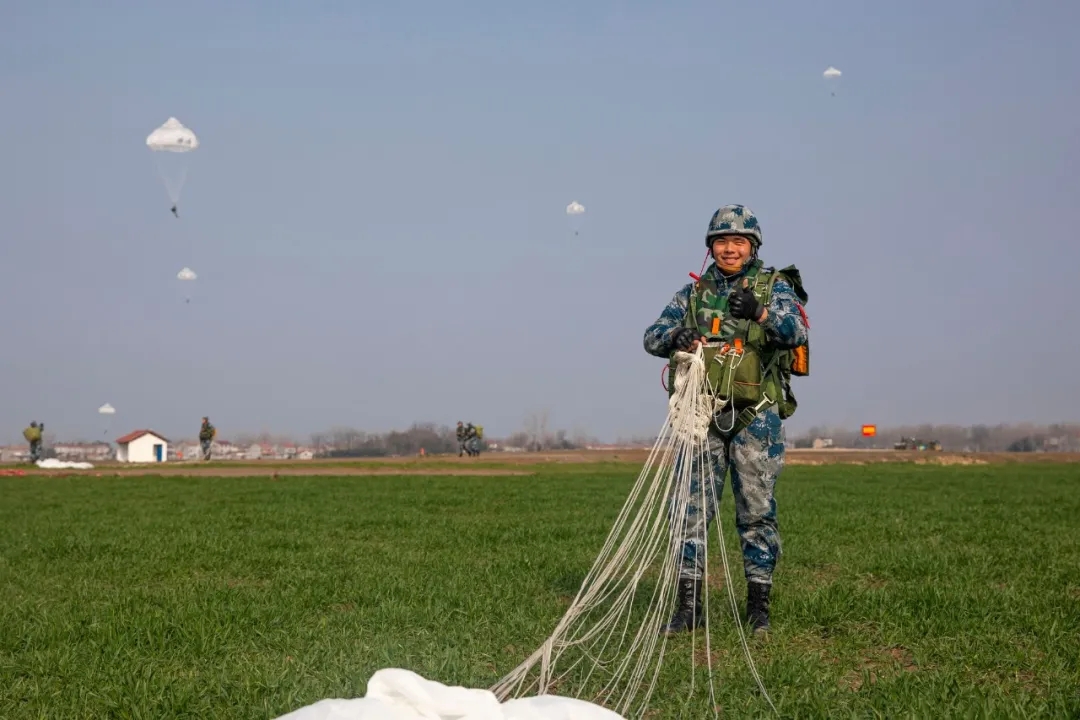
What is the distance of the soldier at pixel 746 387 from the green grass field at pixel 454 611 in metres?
0.37

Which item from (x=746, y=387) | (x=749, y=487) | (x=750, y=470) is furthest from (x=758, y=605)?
(x=746, y=387)

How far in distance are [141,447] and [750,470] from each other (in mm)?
50097

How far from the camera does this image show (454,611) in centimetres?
638

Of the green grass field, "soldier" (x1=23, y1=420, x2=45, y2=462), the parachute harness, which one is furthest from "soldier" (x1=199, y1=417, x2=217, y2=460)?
the parachute harness

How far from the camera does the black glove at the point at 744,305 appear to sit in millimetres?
5594

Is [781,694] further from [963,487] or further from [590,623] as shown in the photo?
[963,487]

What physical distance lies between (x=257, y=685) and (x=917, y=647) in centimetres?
343

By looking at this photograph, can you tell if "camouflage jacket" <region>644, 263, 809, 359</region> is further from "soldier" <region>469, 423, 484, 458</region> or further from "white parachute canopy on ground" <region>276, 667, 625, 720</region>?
"soldier" <region>469, 423, 484, 458</region>

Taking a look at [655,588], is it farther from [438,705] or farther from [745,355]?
[438,705]

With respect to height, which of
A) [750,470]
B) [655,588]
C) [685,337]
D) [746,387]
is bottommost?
[655,588]

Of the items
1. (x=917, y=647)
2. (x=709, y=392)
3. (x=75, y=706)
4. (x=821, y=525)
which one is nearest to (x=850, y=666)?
(x=917, y=647)

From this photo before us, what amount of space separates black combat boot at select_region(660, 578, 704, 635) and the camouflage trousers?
54 millimetres

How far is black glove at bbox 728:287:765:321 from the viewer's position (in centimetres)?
559

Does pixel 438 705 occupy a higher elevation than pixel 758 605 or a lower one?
higher
